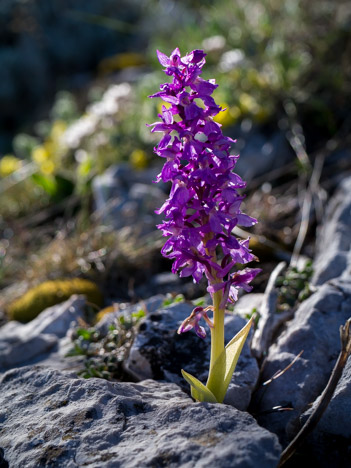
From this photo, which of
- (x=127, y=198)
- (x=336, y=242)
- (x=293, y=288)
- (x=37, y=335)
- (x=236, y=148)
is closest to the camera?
(x=293, y=288)

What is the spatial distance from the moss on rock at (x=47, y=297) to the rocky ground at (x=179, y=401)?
96 centimetres

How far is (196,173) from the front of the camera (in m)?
1.90

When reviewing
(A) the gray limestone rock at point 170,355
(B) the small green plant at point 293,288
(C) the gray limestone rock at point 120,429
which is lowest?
(C) the gray limestone rock at point 120,429

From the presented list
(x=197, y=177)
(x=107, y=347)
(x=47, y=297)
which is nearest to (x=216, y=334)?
(x=197, y=177)

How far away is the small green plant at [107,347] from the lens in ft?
9.18

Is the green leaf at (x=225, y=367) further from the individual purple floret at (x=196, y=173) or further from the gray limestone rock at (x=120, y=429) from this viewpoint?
the individual purple floret at (x=196, y=173)

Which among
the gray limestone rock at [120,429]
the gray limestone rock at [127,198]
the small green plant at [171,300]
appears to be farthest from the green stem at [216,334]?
the gray limestone rock at [127,198]

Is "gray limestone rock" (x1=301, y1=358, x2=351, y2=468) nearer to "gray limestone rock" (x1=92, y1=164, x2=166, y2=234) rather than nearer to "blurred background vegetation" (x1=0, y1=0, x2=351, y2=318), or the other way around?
"blurred background vegetation" (x1=0, y1=0, x2=351, y2=318)

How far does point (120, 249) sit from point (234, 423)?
3057mm

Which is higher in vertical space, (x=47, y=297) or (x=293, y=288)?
(x=47, y=297)

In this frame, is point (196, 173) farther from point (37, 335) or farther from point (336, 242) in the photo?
point (336, 242)

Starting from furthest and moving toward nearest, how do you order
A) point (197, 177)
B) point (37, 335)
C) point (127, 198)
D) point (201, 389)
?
point (127, 198), point (37, 335), point (201, 389), point (197, 177)

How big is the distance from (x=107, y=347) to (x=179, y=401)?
90 centimetres

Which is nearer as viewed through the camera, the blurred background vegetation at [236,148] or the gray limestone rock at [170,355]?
the gray limestone rock at [170,355]
